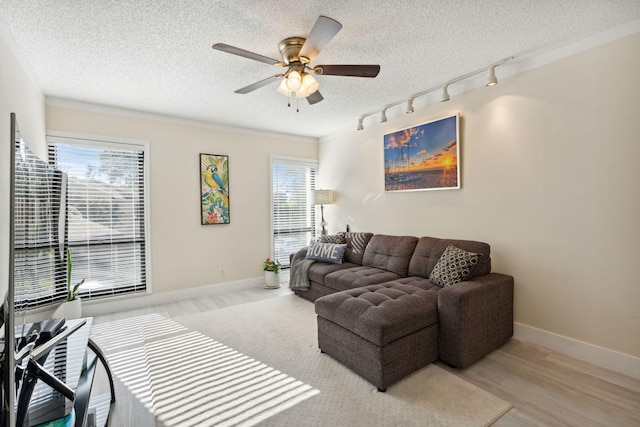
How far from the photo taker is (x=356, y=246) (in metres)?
4.18

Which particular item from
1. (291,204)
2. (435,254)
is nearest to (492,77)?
(435,254)

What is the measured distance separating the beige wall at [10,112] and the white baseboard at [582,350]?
160 inches

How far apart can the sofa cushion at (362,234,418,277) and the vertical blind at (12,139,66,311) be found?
9.81ft

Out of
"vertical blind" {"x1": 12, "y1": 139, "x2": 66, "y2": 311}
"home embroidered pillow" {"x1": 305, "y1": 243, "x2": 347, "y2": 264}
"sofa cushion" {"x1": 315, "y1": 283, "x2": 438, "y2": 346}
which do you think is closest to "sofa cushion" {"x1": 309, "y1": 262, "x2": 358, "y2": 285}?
"home embroidered pillow" {"x1": 305, "y1": 243, "x2": 347, "y2": 264}

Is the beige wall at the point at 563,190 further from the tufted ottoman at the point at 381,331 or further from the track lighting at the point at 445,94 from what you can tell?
the tufted ottoman at the point at 381,331

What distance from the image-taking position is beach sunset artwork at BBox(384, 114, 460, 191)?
3.35m

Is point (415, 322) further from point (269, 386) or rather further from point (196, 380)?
point (196, 380)

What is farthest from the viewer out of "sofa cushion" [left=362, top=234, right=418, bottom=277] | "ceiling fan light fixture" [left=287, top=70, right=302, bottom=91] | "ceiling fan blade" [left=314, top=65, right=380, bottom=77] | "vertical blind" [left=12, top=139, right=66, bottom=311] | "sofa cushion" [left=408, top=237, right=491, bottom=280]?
"sofa cushion" [left=362, top=234, right=418, bottom=277]

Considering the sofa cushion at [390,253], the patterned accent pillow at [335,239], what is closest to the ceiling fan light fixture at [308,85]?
the sofa cushion at [390,253]

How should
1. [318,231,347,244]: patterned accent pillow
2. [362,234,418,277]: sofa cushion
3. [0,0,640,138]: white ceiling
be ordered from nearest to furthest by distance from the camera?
1. [0,0,640,138]: white ceiling
2. [362,234,418,277]: sofa cushion
3. [318,231,347,244]: patterned accent pillow

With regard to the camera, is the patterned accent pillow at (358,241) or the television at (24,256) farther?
the patterned accent pillow at (358,241)

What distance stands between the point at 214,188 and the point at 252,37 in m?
2.62

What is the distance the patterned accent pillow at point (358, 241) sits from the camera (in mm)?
4117

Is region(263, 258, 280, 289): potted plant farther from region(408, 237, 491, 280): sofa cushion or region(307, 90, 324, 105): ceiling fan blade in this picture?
region(307, 90, 324, 105): ceiling fan blade
